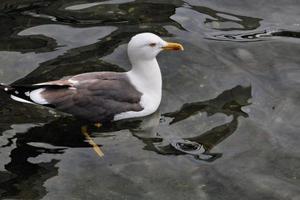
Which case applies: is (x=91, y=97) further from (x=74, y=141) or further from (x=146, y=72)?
(x=146, y=72)

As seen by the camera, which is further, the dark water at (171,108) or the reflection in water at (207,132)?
the reflection in water at (207,132)

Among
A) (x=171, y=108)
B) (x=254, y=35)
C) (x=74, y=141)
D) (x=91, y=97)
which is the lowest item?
(x=74, y=141)

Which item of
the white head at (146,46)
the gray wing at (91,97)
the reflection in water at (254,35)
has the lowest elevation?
the gray wing at (91,97)

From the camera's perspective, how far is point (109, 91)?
285 inches

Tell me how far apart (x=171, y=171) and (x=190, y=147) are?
48cm

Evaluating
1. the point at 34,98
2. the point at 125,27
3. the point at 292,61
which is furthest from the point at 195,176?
the point at 125,27

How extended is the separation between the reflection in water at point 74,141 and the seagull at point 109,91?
0.21 m

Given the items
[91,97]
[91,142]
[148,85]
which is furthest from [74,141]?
[148,85]

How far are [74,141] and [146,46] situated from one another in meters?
1.33

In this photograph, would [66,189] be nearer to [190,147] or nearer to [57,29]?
[190,147]

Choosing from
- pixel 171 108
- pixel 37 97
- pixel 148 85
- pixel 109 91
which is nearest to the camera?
pixel 37 97

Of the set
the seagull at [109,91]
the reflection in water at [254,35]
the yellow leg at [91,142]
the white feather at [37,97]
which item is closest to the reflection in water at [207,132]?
the seagull at [109,91]

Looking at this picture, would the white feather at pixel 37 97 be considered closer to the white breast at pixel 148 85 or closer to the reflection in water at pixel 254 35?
the white breast at pixel 148 85

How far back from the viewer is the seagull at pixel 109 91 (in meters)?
7.13
